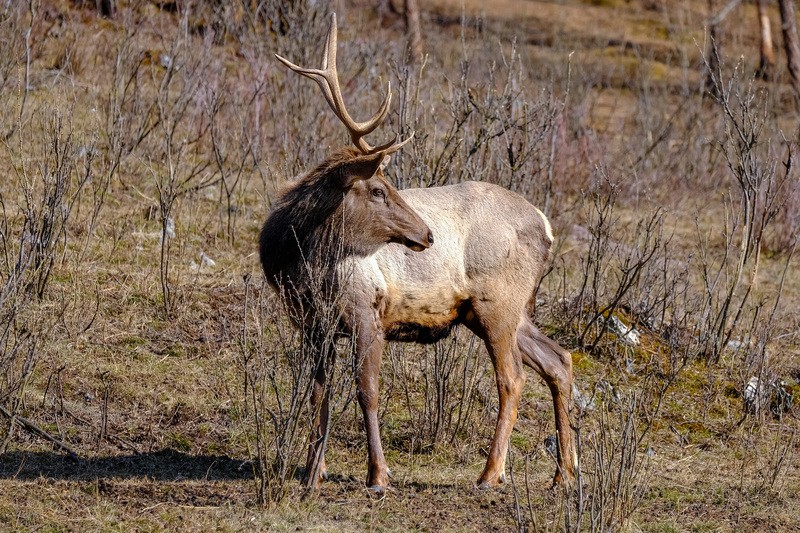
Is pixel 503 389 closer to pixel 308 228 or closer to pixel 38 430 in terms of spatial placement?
pixel 308 228

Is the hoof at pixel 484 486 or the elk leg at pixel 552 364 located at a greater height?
the elk leg at pixel 552 364

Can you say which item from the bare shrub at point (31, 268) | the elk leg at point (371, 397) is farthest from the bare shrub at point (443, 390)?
the bare shrub at point (31, 268)

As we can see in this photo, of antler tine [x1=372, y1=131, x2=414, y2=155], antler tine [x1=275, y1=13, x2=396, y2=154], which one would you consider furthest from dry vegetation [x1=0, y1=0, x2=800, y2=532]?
antler tine [x1=275, y1=13, x2=396, y2=154]

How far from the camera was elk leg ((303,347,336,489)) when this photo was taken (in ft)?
19.8

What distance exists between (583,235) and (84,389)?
6.47 m

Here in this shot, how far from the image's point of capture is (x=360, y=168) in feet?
21.1

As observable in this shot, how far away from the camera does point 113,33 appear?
1383 centimetres

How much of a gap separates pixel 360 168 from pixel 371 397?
1320 millimetres

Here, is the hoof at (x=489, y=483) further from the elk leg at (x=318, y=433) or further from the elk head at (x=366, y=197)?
the elk head at (x=366, y=197)

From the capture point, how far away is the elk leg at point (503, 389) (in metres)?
6.70

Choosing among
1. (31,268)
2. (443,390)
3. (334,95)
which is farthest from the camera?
(31,268)

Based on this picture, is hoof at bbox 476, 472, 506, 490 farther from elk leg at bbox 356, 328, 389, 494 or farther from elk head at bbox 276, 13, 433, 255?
elk head at bbox 276, 13, 433, 255

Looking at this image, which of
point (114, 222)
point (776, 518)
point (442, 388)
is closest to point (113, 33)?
point (114, 222)

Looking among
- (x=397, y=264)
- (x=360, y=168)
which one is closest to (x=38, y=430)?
(x=397, y=264)
